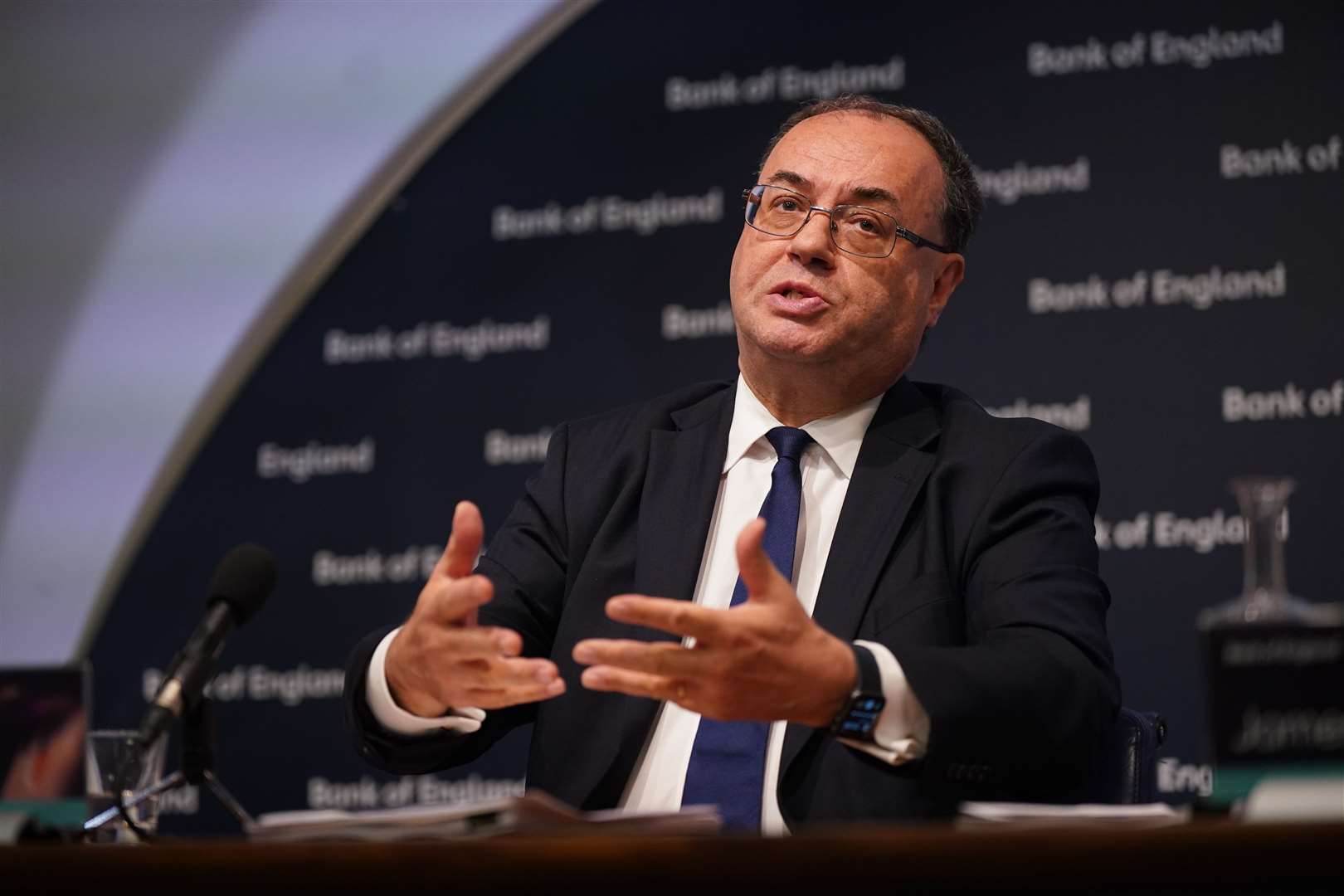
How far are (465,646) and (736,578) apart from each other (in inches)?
25.0

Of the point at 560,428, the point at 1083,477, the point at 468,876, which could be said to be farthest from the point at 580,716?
the point at 468,876

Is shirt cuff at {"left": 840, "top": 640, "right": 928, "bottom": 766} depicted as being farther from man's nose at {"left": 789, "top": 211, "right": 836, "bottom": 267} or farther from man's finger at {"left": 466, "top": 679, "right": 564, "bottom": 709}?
man's nose at {"left": 789, "top": 211, "right": 836, "bottom": 267}

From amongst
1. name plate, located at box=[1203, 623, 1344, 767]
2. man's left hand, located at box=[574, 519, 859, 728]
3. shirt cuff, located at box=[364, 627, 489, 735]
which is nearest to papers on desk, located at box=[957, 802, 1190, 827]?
name plate, located at box=[1203, 623, 1344, 767]

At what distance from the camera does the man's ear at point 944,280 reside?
262cm

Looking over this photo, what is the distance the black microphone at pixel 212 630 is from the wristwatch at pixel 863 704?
888 millimetres

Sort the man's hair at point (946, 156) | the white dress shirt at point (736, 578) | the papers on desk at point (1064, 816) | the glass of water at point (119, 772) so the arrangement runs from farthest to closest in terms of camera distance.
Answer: the man's hair at point (946, 156), the glass of water at point (119, 772), the white dress shirt at point (736, 578), the papers on desk at point (1064, 816)

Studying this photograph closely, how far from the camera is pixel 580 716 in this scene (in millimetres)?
2139

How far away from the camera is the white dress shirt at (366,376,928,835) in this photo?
1.71 m

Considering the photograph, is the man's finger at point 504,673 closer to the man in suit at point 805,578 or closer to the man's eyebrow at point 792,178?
the man in suit at point 805,578

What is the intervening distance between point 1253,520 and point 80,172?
3741 mm

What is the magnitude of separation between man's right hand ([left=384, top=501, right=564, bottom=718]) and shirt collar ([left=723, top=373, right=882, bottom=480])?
71 cm

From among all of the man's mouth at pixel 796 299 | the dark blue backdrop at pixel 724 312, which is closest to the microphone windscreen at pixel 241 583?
the man's mouth at pixel 796 299

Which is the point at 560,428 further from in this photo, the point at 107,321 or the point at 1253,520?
the point at 107,321

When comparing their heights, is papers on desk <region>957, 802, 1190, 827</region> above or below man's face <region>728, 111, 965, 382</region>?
below
